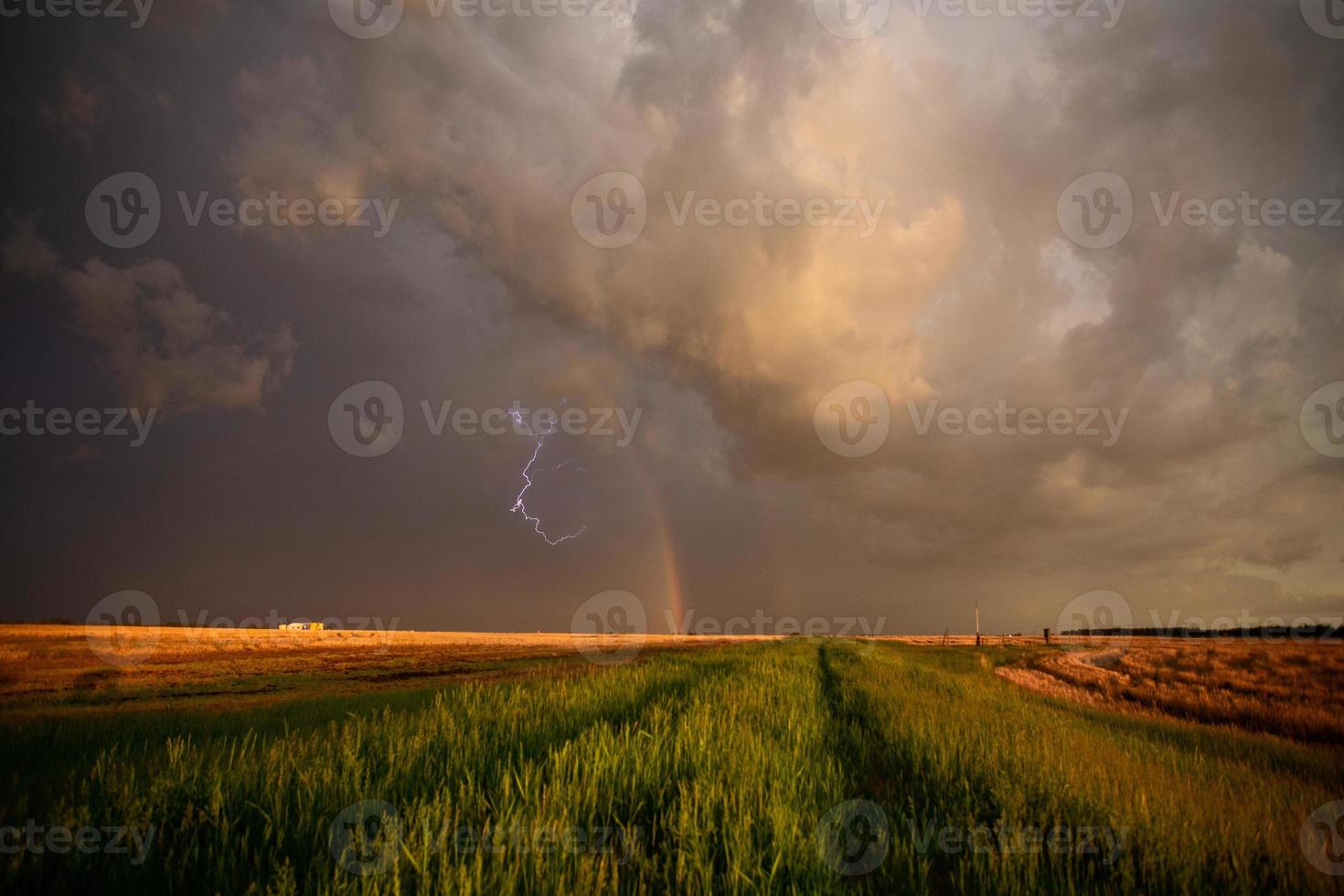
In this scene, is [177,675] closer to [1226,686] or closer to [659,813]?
[659,813]

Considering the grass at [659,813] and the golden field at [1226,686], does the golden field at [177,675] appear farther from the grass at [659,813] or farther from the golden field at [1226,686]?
the golden field at [1226,686]

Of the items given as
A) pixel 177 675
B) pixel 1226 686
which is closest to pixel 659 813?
pixel 1226 686

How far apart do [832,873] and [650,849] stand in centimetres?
114

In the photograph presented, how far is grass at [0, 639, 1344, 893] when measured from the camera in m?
2.65

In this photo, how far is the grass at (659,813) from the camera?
2.65 meters

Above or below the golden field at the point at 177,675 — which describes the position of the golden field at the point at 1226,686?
above

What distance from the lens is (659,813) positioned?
3.78m

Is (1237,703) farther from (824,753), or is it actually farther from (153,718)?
(153,718)

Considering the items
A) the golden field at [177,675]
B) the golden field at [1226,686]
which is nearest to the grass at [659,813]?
the golden field at [177,675]

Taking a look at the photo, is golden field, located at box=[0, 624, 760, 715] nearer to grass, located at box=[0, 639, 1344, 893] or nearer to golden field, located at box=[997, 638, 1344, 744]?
grass, located at box=[0, 639, 1344, 893]

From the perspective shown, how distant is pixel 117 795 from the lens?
3.41 metres

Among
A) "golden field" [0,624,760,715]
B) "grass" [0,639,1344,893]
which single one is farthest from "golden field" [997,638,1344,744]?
"golden field" [0,624,760,715]

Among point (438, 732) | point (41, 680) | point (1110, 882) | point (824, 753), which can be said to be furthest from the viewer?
point (41, 680)

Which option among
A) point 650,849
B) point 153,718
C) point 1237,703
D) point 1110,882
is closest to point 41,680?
point 153,718
